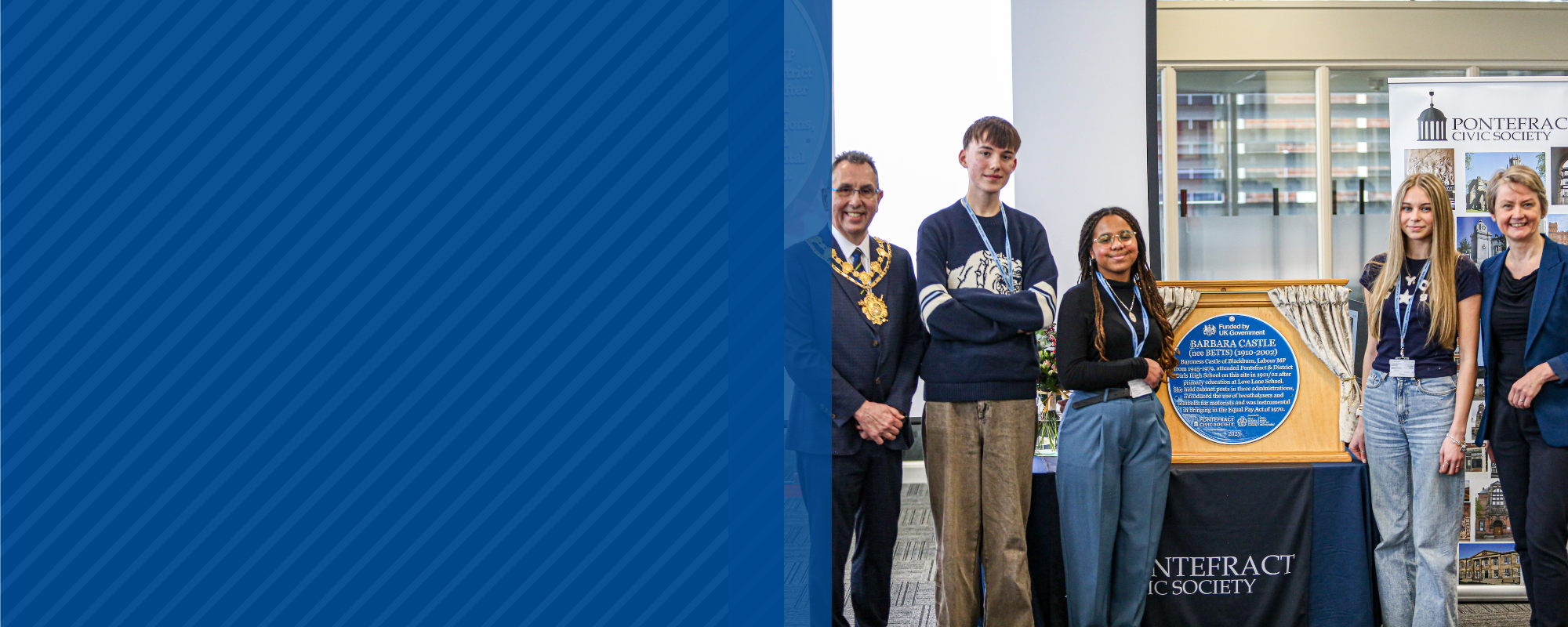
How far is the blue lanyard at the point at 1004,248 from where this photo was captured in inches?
96.9

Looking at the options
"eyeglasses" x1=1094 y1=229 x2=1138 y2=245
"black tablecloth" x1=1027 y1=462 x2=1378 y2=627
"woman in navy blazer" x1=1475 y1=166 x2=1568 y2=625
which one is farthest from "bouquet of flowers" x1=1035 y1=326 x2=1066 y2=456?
"woman in navy blazer" x1=1475 y1=166 x2=1568 y2=625

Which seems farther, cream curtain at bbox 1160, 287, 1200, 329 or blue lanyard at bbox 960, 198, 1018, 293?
cream curtain at bbox 1160, 287, 1200, 329

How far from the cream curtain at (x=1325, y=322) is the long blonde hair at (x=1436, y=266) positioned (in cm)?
8

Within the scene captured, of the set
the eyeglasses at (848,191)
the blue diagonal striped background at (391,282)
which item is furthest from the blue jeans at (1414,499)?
the blue diagonal striped background at (391,282)

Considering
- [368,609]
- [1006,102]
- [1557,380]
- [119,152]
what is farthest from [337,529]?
[1006,102]

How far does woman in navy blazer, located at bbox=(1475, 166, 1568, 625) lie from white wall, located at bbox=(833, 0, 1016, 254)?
1450 millimetres

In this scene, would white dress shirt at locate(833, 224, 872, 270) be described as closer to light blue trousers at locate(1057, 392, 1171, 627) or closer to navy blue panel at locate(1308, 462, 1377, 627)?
light blue trousers at locate(1057, 392, 1171, 627)

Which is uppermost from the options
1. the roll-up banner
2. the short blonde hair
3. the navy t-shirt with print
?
the roll-up banner

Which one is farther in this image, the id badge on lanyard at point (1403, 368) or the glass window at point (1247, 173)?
the glass window at point (1247, 173)

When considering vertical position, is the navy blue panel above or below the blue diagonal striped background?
below

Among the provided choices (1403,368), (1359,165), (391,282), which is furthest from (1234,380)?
(1359,165)

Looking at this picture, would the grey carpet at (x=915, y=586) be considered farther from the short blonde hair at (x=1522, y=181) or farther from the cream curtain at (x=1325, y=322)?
the short blonde hair at (x=1522, y=181)

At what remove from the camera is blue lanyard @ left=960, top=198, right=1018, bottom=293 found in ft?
8.07

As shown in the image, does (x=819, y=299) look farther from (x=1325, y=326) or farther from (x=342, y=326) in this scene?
(x=1325, y=326)
